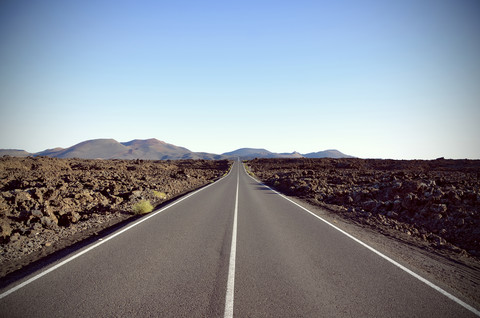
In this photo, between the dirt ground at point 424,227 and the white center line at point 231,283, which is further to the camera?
the dirt ground at point 424,227

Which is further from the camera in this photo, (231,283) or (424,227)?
(424,227)

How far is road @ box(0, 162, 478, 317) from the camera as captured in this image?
12.3 ft

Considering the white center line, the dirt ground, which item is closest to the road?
the white center line

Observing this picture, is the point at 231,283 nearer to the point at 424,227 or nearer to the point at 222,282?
the point at 222,282

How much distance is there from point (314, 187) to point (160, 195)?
41.5 feet

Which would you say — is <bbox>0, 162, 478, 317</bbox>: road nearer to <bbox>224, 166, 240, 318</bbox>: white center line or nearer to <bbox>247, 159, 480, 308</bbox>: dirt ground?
<bbox>224, 166, 240, 318</bbox>: white center line

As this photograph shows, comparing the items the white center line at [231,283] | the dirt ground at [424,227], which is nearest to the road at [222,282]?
the white center line at [231,283]

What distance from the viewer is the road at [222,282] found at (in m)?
3.74

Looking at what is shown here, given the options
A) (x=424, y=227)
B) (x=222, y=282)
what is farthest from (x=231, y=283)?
(x=424, y=227)

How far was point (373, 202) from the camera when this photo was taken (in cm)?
1348

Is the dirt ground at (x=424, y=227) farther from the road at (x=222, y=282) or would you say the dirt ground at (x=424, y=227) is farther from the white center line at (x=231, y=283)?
the white center line at (x=231, y=283)

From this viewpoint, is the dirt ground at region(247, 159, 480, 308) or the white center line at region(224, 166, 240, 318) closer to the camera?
the white center line at region(224, 166, 240, 318)

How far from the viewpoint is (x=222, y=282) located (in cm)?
455

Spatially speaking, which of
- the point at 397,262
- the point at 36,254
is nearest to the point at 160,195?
the point at 36,254
